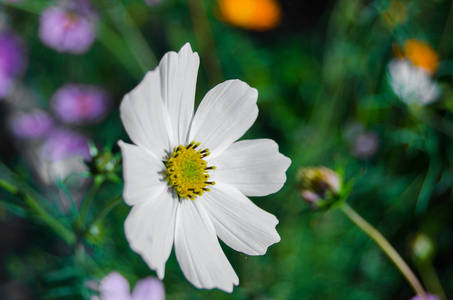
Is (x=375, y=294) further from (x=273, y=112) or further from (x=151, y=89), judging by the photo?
(x=151, y=89)

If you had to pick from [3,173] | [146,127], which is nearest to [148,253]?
[146,127]

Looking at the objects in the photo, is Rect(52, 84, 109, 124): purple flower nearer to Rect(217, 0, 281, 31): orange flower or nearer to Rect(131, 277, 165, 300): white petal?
Rect(217, 0, 281, 31): orange flower

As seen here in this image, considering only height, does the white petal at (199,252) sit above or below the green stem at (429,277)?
below

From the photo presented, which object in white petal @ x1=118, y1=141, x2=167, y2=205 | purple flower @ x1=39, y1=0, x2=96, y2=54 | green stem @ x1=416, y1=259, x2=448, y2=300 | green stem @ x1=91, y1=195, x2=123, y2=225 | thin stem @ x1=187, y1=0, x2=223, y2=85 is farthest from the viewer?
thin stem @ x1=187, y1=0, x2=223, y2=85

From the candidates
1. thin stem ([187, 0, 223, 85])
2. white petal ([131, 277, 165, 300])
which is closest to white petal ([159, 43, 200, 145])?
white petal ([131, 277, 165, 300])

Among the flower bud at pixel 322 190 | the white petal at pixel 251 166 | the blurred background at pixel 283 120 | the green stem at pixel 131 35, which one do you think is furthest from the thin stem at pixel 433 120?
the green stem at pixel 131 35

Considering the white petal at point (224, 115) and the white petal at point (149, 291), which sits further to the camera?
the white petal at point (149, 291)

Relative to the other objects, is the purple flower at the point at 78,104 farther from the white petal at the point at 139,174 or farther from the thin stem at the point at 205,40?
the white petal at the point at 139,174
